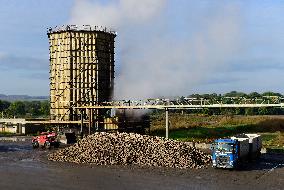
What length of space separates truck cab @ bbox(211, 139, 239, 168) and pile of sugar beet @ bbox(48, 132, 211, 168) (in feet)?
8.49

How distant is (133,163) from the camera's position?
36.8 metres

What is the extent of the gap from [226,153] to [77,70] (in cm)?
3530

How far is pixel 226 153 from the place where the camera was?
32.7 m

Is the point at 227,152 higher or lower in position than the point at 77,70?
lower

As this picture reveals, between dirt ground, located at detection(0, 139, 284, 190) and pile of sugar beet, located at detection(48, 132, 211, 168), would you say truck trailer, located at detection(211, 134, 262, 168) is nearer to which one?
dirt ground, located at detection(0, 139, 284, 190)

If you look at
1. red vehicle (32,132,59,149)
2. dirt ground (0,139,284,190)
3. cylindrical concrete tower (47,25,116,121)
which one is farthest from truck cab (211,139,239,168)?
cylindrical concrete tower (47,25,116,121)

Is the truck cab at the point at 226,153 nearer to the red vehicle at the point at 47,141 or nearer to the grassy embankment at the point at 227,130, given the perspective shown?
the grassy embankment at the point at 227,130

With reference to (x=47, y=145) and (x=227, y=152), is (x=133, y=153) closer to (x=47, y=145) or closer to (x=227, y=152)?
(x=227, y=152)

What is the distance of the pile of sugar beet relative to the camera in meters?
36.2

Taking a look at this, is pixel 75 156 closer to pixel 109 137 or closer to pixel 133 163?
pixel 109 137

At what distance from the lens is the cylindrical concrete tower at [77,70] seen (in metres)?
62.7

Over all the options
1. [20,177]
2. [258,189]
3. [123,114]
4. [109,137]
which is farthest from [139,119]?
[258,189]

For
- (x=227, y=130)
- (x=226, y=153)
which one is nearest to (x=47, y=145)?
(x=226, y=153)

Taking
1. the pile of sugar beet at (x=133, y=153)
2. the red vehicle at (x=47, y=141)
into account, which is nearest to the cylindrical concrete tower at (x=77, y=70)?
the red vehicle at (x=47, y=141)
